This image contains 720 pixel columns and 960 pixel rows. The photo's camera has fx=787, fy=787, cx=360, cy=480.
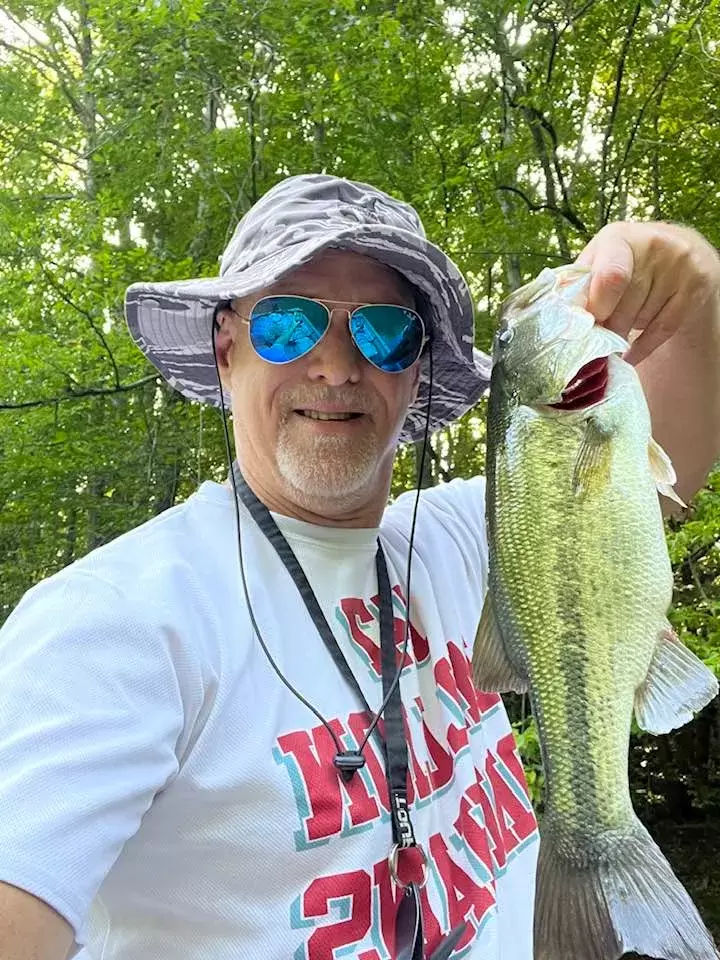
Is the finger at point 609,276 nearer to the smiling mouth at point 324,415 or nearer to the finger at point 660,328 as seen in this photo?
the finger at point 660,328

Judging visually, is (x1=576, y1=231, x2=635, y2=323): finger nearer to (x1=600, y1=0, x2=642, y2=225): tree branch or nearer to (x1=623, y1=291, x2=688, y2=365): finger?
(x1=623, y1=291, x2=688, y2=365): finger

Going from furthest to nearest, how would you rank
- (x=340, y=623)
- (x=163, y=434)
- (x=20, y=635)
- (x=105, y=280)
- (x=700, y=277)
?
(x=163, y=434), (x=105, y=280), (x=340, y=623), (x=700, y=277), (x=20, y=635)

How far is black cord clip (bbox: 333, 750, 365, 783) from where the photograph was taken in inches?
57.3

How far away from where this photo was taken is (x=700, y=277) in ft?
5.25

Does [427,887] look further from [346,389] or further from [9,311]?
[9,311]

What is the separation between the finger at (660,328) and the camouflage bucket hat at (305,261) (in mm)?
511

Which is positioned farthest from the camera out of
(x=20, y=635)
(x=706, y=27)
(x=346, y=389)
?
(x=706, y=27)

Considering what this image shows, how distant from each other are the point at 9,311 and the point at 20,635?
824 cm

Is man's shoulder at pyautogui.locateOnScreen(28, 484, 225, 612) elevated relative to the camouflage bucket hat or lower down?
lower down

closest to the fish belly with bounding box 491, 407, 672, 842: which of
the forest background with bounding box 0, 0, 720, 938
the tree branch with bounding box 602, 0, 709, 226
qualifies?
the forest background with bounding box 0, 0, 720, 938

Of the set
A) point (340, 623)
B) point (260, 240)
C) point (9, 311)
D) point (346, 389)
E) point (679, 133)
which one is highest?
point (679, 133)

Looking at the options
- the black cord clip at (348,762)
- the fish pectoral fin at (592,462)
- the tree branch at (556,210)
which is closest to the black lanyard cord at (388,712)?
the black cord clip at (348,762)

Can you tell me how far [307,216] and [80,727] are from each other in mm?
1283

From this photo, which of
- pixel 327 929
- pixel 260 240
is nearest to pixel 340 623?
pixel 327 929
